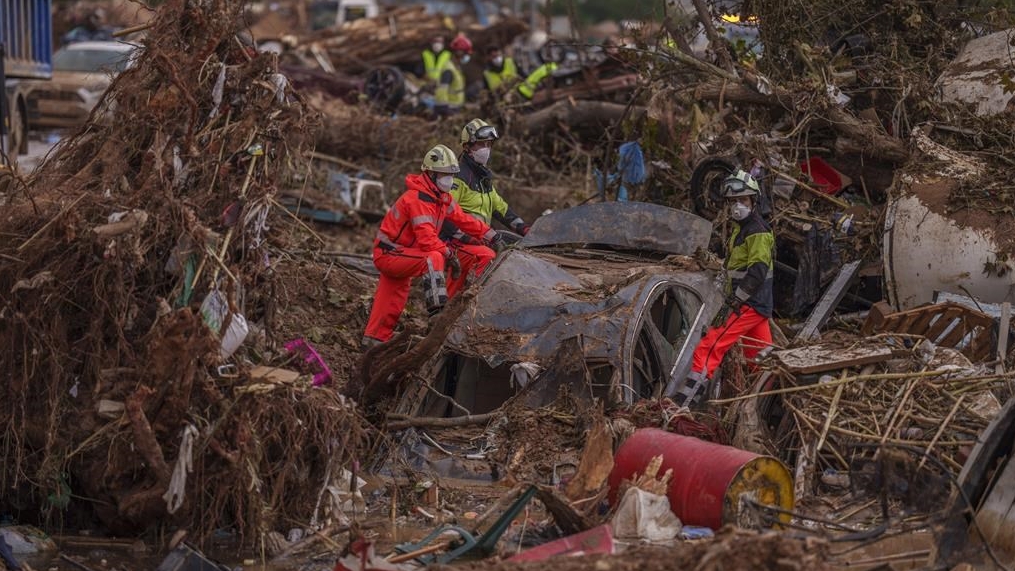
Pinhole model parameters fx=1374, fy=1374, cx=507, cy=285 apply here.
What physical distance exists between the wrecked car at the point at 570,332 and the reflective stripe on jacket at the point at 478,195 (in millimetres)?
A: 1538

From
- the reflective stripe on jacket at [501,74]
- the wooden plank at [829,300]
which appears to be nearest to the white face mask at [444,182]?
the wooden plank at [829,300]

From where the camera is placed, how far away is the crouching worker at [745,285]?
900 cm

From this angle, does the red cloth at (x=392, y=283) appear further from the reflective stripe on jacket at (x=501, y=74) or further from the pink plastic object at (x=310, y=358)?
the reflective stripe on jacket at (x=501, y=74)

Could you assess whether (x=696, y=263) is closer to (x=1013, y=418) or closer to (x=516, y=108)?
(x=1013, y=418)

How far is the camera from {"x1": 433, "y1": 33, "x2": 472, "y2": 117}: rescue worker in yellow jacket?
19700 mm

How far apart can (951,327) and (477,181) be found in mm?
3845

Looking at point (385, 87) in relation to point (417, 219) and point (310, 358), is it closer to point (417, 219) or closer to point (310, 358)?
point (417, 219)

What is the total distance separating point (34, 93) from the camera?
21.1 metres

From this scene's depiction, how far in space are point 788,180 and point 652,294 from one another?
139 inches

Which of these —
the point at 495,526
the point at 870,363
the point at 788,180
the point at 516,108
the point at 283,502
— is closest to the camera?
the point at 495,526

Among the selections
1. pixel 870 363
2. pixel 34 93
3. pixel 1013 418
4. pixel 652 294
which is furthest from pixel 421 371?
pixel 34 93

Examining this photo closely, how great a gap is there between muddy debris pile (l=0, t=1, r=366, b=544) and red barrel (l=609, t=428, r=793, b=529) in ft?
4.96

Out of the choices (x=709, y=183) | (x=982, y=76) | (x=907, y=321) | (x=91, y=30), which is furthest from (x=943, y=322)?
(x=91, y=30)

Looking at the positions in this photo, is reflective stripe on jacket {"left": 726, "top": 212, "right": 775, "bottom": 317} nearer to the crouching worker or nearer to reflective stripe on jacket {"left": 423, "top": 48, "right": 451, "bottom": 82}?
the crouching worker
